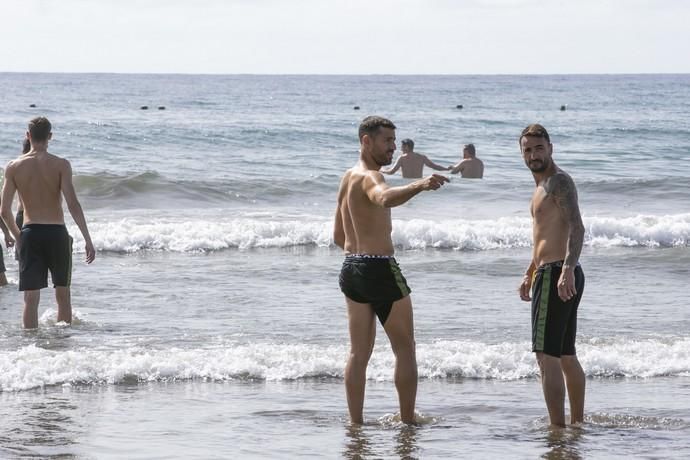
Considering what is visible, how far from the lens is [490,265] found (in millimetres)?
13344

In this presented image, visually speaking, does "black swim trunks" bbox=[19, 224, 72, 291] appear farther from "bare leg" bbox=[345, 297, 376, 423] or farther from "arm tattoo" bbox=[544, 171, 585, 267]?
"arm tattoo" bbox=[544, 171, 585, 267]

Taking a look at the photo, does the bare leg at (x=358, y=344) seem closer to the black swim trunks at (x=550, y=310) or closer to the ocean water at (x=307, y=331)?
the ocean water at (x=307, y=331)

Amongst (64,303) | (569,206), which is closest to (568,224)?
(569,206)

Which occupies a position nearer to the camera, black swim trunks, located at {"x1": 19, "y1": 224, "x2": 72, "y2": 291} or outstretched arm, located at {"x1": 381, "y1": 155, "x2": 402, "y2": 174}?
black swim trunks, located at {"x1": 19, "y1": 224, "x2": 72, "y2": 291}

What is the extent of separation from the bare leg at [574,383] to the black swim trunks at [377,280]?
97cm

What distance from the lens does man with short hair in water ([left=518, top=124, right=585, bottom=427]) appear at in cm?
582

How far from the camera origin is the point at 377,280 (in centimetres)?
587

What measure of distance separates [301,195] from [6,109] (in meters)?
31.8

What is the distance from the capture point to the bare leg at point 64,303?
29.8 feet

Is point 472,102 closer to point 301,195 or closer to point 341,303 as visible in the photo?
point 301,195

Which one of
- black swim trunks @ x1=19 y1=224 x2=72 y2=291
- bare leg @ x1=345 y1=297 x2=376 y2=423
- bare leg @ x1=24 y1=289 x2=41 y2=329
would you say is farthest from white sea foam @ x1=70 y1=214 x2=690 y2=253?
bare leg @ x1=345 y1=297 x2=376 y2=423

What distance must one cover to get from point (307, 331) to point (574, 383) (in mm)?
3569

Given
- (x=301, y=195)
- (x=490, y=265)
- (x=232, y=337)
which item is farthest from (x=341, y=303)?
(x=301, y=195)

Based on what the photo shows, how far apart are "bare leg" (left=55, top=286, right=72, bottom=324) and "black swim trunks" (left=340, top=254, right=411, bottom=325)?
3.83 m
